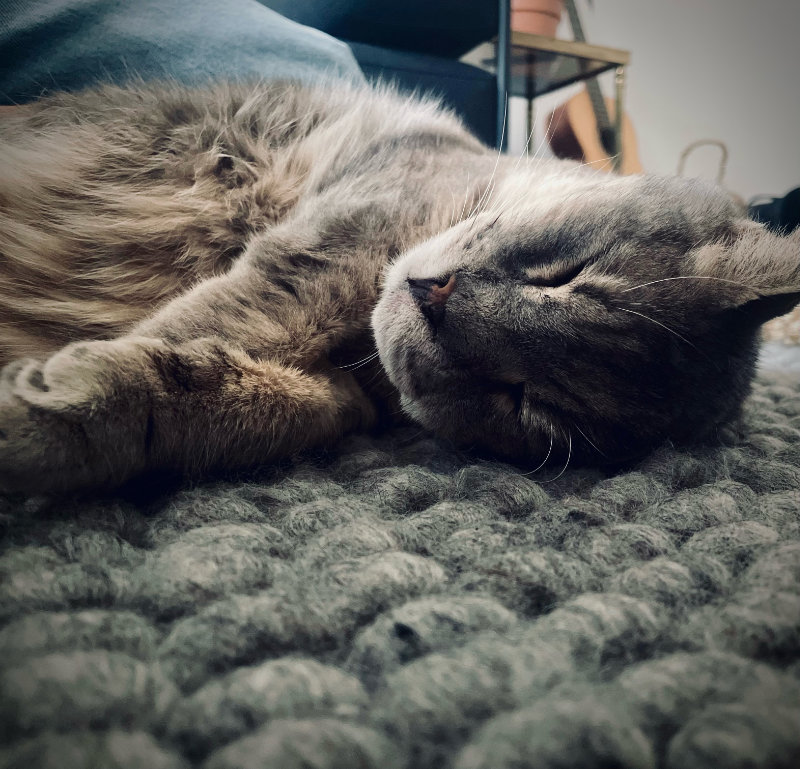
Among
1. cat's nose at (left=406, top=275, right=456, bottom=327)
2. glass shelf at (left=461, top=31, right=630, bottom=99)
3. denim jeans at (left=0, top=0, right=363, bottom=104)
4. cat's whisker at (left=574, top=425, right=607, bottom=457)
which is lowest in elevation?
cat's whisker at (left=574, top=425, right=607, bottom=457)

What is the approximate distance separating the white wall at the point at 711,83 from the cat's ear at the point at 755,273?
153 centimetres

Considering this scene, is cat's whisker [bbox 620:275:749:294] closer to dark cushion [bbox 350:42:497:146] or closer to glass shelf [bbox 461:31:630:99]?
dark cushion [bbox 350:42:497:146]

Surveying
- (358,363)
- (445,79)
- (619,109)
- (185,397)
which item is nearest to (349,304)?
(358,363)

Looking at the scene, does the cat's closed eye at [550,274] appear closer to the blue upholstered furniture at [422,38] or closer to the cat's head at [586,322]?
the cat's head at [586,322]

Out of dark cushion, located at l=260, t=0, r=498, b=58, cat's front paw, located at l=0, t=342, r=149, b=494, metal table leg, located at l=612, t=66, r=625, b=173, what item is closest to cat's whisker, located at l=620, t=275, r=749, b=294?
cat's front paw, located at l=0, t=342, r=149, b=494

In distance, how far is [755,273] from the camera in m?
0.82

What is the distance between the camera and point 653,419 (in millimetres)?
830

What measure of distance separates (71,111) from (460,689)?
1.25 metres

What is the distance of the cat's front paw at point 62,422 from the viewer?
620mm

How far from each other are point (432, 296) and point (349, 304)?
0.17 m

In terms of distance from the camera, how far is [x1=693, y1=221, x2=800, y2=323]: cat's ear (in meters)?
0.80

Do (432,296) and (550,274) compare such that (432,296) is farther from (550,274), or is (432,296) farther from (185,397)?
(185,397)

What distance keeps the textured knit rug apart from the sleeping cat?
10cm

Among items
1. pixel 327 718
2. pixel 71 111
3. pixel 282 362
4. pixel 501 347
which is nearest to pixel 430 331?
pixel 501 347
